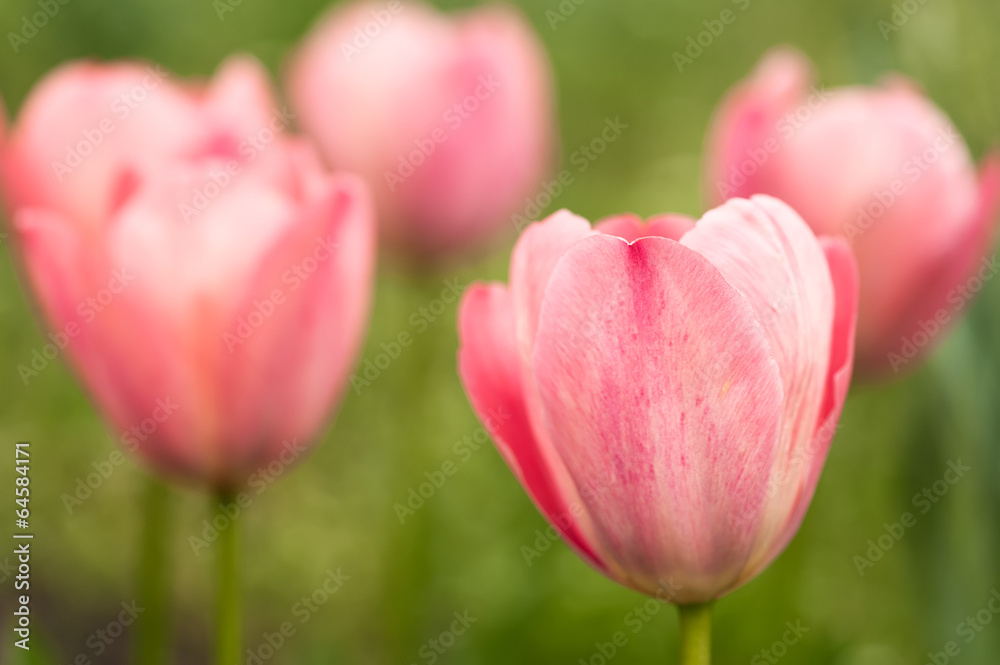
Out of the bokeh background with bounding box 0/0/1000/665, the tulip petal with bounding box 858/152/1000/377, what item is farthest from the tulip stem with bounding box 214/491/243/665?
the tulip petal with bounding box 858/152/1000/377

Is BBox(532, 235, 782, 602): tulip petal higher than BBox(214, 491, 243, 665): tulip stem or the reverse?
higher

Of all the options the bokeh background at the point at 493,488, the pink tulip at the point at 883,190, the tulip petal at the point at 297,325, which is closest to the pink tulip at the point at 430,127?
the bokeh background at the point at 493,488

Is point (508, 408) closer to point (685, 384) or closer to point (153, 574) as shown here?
point (685, 384)

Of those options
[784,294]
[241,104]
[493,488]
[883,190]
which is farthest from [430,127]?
[493,488]

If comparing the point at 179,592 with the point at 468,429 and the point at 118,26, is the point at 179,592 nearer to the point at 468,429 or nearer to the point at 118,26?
the point at 468,429

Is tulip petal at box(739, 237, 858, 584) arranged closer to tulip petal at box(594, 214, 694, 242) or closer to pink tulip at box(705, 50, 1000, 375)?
tulip petal at box(594, 214, 694, 242)

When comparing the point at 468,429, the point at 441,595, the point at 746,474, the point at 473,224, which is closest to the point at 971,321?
the point at 473,224
